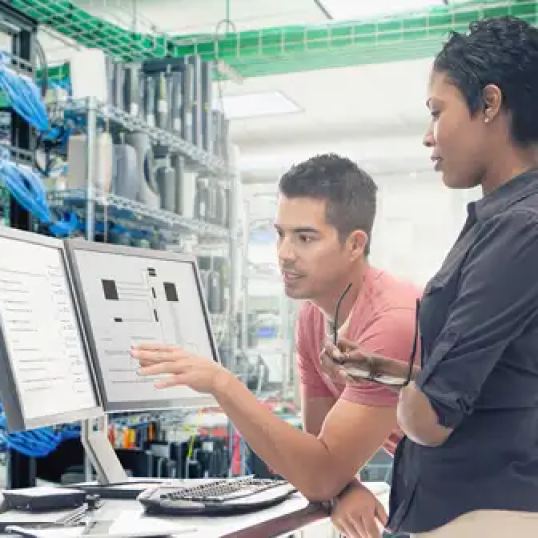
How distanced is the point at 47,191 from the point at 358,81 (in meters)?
Result: 3.69

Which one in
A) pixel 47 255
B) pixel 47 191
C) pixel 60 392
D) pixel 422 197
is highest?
pixel 422 197

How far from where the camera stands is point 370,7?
4.72 metres

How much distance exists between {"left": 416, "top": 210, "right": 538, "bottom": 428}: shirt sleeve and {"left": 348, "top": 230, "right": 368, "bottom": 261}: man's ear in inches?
28.5

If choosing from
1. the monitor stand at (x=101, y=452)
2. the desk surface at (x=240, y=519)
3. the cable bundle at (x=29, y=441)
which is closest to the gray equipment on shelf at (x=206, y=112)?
the cable bundle at (x=29, y=441)

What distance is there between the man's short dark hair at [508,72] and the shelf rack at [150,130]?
8.09ft

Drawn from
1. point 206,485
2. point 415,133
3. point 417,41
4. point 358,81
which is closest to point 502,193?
point 206,485

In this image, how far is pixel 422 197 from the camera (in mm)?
9156

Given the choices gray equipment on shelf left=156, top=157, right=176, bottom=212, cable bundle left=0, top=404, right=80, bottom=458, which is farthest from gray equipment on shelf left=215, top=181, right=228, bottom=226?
cable bundle left=0, top=404, right=80, bottom=458

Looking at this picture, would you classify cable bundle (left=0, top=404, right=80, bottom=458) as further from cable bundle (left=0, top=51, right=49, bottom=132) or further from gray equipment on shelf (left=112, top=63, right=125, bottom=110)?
gray equipment on shelf (left=112, top=63, right=125, bottom=110)

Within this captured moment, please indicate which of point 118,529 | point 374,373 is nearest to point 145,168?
point 118,529

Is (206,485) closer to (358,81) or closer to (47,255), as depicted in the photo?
(47,255)

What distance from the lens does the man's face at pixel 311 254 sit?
65.7 inches

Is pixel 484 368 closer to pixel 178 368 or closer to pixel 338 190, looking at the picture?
pixel 178 368

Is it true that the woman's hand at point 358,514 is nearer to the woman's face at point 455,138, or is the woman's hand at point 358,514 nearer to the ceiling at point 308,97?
the woman's face at point 455,138
